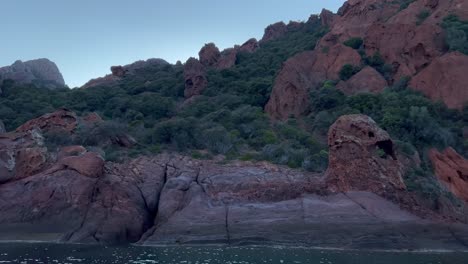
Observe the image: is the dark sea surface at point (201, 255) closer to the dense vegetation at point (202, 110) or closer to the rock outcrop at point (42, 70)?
the dense vegetation at point (202, 110)

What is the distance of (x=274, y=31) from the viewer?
87.8 meters

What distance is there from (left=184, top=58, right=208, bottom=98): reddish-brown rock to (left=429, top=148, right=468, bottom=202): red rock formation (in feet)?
94.1

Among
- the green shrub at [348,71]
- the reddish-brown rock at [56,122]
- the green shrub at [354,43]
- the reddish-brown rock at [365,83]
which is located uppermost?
the green shrub at [354,43]

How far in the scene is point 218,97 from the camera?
57562mm

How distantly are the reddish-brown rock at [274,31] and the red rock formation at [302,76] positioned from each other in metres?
26.4

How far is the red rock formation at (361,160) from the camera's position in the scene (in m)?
32.5

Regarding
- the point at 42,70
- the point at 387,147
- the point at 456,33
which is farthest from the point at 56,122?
the point at 42,70

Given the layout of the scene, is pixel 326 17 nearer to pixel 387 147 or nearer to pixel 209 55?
pixel 209 55

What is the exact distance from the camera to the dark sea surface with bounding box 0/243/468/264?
22.7m

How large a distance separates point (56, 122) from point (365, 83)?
2626cm

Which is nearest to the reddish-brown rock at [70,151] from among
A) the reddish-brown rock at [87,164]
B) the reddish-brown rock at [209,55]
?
the reddish-brown rock at [87,164]

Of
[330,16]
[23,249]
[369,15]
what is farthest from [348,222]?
[330,16]

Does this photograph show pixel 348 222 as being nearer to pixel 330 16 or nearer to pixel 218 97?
pixel 218 97

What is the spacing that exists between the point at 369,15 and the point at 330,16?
12.6 meters
